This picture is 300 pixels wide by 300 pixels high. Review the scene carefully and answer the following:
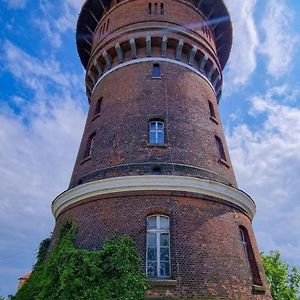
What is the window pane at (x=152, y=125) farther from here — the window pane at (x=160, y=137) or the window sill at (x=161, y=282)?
the window sill at (x=161, y=282)

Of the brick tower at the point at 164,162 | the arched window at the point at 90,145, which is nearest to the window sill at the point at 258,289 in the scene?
the brick tower at the point at 164,162

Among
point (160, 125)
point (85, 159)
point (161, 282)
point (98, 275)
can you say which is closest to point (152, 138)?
point (160, 125)

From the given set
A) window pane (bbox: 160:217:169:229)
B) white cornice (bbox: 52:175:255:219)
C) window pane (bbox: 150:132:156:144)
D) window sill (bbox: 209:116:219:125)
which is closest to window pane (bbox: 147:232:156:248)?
window pane (bbox: 160:217:169:229)

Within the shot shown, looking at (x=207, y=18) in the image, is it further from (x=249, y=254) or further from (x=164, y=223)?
(x=249, y=254)

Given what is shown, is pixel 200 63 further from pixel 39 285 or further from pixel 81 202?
pixel 39 285

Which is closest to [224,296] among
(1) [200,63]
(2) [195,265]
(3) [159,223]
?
(2) [195,265]

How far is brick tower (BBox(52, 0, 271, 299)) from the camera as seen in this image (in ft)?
39.9

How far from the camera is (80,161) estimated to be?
53.4 ft

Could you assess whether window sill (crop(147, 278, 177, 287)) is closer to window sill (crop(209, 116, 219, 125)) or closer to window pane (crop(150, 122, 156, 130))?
window pane (crop(150, 122, 156, 130))

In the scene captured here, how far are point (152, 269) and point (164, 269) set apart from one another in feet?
1.36

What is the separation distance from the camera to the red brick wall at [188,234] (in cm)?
1164

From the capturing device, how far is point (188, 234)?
12336mm

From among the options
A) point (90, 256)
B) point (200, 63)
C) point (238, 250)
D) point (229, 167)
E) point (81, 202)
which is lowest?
point (90, 256)

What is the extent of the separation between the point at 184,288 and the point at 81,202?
5383 millimetres
